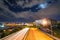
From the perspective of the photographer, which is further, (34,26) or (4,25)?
(34,26)

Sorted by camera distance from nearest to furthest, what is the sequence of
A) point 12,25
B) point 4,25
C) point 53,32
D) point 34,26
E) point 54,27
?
point 53,32
point 54,27
point 4,25
point 12,25
point 34,26

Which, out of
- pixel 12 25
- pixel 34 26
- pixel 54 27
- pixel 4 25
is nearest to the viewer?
pixel 54 27

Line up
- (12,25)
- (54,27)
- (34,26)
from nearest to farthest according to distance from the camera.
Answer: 1. (54,27)
2. (12,25)
3. (34,26)

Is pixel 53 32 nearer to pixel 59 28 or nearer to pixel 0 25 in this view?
pixel 59 28

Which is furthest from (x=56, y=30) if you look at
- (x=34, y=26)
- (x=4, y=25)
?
(x=34, y=26)

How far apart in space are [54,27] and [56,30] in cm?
189

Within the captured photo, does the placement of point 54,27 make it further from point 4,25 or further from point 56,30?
point 4,25

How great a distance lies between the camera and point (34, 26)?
92.7 metres

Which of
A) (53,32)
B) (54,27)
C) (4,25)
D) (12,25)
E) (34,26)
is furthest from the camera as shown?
(34,26)

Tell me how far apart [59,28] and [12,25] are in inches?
1455

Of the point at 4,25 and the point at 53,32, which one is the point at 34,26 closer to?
the point at 4,25

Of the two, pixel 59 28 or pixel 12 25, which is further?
pixel 12 25

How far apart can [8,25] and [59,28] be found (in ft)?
119

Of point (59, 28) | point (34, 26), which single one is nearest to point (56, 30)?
point (59, 28)
